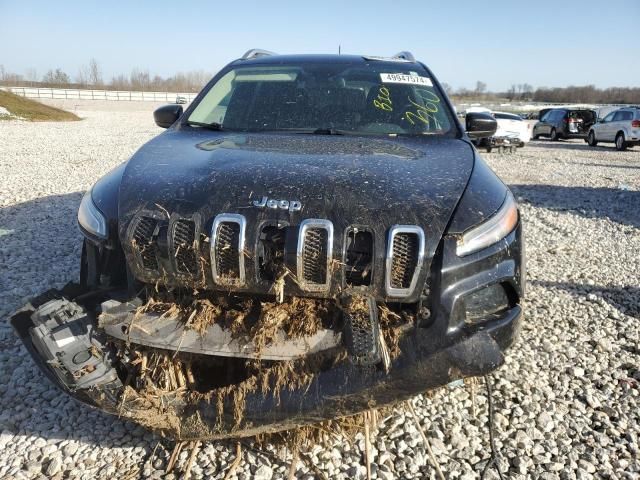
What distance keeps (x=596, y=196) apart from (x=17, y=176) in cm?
1095

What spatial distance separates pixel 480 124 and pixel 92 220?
2755 millimetres

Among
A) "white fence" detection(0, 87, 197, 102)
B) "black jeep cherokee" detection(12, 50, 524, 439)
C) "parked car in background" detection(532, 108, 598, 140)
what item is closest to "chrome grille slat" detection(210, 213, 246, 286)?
"black jeep cherokee" detection(12, 50, 524, 439)

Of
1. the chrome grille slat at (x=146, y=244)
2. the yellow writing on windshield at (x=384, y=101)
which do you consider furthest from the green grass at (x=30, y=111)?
the chrome grille slat at (x=146, y=244)

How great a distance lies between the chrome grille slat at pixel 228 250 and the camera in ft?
6.67

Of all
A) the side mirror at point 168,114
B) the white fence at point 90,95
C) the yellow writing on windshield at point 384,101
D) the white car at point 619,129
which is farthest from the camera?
the white fence at point 90,95

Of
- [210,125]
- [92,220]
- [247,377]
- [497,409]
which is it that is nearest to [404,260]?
[247,377]

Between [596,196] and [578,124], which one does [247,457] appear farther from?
[578,124]

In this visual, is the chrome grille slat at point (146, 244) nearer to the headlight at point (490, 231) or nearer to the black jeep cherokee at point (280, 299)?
the black jeep cherokee at point (280, 299)

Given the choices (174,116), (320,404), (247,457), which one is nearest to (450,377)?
(320,404)

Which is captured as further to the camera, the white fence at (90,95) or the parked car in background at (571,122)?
the white fence at (90,95)

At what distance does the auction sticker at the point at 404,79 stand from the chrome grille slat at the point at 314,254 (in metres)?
2.12

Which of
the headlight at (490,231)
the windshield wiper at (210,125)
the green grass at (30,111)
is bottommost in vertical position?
the green grass at (30,111)

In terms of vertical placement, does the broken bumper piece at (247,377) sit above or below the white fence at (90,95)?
above

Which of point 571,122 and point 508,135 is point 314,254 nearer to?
point 508,135
